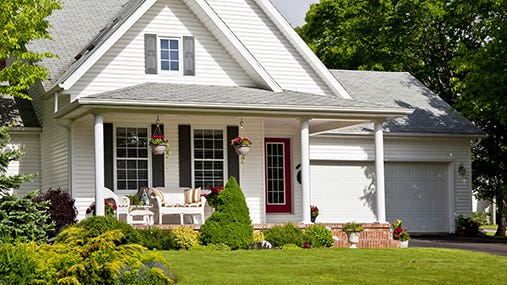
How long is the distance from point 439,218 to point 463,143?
2.53 metres

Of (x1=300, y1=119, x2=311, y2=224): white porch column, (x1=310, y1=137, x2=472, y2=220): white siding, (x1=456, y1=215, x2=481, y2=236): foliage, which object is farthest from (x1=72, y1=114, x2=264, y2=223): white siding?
(x1=456, y1=215, x2=481, y2=236): foliage

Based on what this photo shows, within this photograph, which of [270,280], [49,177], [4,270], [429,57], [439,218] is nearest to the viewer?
[4,270]

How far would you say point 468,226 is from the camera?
2789cm

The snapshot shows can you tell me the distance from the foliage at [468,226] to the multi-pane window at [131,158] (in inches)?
431

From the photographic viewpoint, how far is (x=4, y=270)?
11891 millimetres

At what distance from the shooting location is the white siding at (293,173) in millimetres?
24859

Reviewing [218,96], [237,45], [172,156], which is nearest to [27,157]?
[172,156]

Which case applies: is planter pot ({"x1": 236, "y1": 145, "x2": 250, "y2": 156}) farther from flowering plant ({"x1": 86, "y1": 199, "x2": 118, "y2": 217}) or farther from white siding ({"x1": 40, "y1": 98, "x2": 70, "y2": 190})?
white siding ({"x1": 40, "y1": 98, "x2": 70, "y2": 190})

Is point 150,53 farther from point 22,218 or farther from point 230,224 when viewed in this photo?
point 22,218

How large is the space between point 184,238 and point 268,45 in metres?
7.34

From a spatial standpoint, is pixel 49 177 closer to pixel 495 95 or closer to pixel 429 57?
pixel 495 95

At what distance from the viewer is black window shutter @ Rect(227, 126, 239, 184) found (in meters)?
23.2

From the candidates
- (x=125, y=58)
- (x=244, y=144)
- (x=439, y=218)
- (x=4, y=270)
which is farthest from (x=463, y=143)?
(x=4, y=270)

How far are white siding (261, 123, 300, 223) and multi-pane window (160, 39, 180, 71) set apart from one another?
361cm
